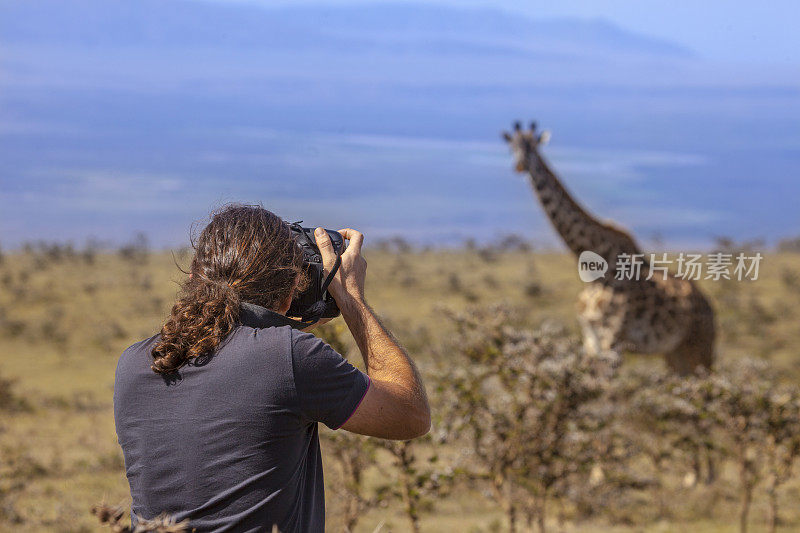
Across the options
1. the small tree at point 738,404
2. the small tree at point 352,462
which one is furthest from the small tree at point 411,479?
the small tree at point 738,404

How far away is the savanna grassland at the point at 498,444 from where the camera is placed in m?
5.00

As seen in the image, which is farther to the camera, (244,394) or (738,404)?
(738,404)

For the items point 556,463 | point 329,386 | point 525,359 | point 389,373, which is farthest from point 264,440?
point 556,463

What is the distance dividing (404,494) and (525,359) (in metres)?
1.21

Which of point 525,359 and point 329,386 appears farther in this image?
point 525,359

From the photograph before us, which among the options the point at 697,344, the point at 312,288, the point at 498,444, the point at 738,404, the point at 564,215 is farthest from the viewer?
the point at 697,344

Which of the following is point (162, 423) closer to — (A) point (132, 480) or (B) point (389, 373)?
(A) point (132, 480)

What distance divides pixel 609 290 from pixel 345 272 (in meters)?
6.49

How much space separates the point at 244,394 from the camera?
5.72 ft

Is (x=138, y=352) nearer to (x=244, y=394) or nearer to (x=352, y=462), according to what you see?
(x=244, y=394)

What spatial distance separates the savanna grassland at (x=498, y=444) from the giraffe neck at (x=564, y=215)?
3.27ft

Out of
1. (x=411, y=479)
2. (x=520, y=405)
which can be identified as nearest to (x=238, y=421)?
(x=411, y=479)

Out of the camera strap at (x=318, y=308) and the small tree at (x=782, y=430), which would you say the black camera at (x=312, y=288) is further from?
the small tree at (x=782, y=430)

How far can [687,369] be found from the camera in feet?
29.4
